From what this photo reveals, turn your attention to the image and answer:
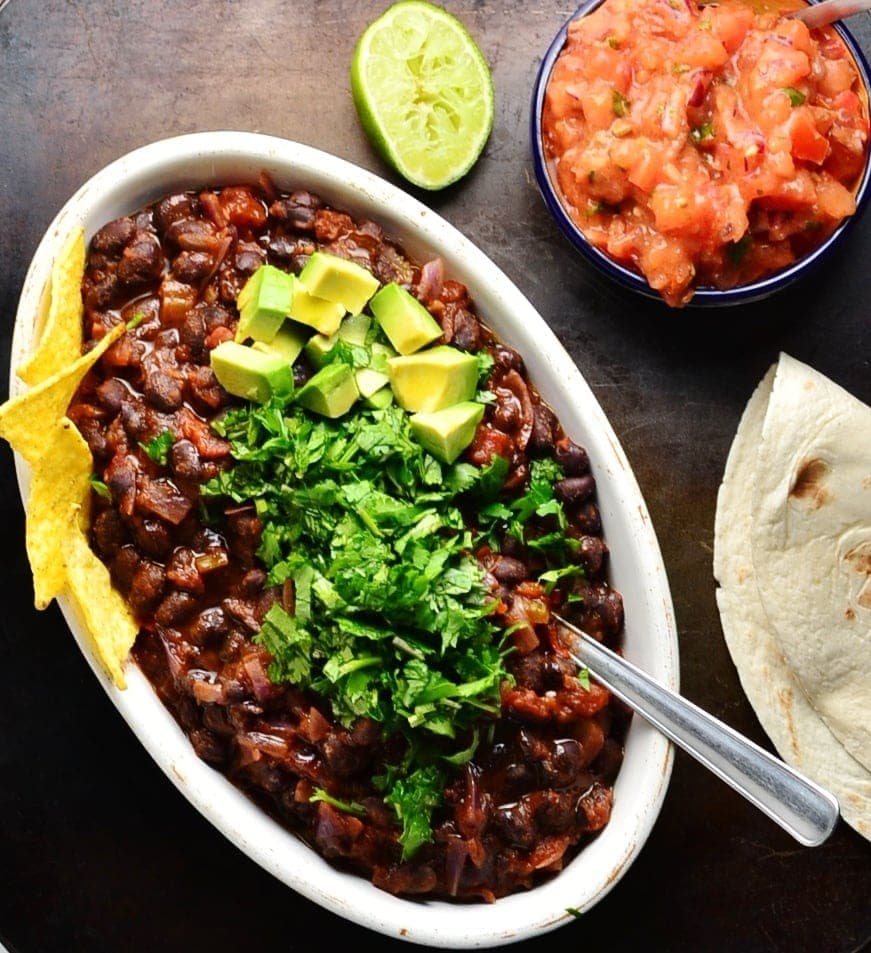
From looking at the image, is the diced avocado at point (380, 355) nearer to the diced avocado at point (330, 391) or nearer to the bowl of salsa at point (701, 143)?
the diced avocado at point (330, 391)

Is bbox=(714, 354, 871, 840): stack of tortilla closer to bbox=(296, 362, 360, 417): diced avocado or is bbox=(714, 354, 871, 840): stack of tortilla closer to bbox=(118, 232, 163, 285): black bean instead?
bbox=(296, 362, 360, 417): diced avocado

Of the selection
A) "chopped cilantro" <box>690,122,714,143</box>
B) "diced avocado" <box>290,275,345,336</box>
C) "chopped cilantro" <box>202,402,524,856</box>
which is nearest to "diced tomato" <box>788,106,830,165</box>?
"chopped cilantro" <box>690,122,714,143</box>

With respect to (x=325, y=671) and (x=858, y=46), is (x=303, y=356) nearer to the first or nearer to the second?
(x=325, y=671)

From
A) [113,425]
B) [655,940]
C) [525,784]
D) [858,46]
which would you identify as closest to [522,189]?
[858,46]

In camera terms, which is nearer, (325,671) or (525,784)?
(325,671)

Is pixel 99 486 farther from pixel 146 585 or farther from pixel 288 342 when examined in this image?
pixel 288 342

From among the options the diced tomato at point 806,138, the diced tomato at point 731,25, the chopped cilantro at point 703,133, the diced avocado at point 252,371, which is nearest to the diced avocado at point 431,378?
the diced avocado at point 252,371

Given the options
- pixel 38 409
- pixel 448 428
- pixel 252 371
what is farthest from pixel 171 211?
pixel 448 428
